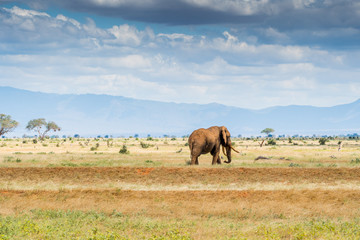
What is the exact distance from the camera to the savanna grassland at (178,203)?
1521cm

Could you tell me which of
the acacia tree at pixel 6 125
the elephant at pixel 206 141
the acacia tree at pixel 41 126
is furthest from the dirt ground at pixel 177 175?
the acacia tree at pixel 41 126

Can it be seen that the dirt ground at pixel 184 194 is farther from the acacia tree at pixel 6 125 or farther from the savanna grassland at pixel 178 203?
the acacia tree at pixel 6 125

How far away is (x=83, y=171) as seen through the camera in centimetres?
2984

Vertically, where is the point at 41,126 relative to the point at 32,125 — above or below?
below

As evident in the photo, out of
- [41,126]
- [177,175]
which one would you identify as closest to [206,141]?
[177,175]

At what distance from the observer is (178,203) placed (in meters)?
20.5

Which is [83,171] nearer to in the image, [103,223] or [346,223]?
[103,223]

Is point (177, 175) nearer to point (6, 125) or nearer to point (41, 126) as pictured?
point (6, 125)

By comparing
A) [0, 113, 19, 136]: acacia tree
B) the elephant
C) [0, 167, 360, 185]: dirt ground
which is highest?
[0, 113, 19, 136]: acacia tree

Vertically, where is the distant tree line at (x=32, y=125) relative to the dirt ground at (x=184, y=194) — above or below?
above

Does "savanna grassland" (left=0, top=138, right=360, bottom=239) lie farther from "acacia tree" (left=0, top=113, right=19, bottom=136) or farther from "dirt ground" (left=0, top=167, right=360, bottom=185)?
"acacia tree" (left=0, top=113, right=19, bottom=136)

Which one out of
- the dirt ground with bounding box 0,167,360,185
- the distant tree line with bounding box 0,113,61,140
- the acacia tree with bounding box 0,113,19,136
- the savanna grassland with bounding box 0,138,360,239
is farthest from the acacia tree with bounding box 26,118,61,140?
the savanna grassland with bounding box 0,138,360,239

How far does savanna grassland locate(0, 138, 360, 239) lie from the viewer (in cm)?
1521

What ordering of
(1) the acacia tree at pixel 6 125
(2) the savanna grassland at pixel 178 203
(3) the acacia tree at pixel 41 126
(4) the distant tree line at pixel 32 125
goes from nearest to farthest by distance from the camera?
1. (2) the savanna grassland at pixel 178 203
2. (1) the acacia tree at pixel 6 125
3. (4) the distant tree line at pixel 32 125
4. (3) the acacia tree at pixel 41 126
